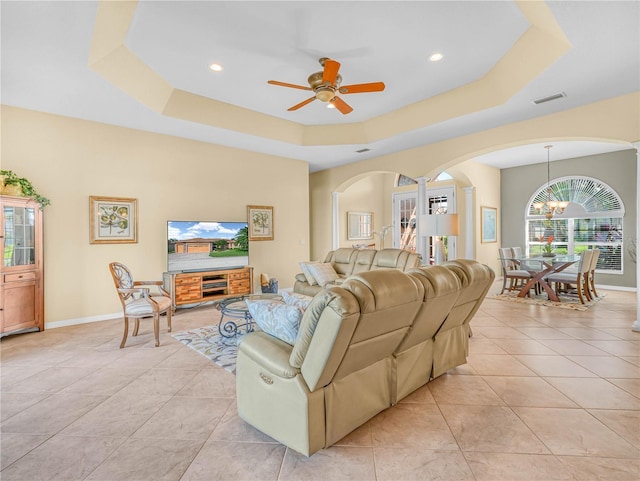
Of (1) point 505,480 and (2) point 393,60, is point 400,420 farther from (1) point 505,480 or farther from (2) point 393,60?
(2) point 393,60

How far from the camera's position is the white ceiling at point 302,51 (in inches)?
106

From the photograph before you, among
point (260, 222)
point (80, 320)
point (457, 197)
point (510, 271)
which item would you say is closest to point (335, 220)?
point (260, 222)

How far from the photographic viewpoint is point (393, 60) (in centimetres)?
361

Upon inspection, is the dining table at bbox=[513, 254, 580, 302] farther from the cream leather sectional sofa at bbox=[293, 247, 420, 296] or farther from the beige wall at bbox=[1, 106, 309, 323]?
the beige wall at bbox=[1, 106, 309, 323]

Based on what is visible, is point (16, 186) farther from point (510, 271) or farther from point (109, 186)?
point (510, 271)

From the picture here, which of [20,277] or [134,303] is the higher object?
[20,277]

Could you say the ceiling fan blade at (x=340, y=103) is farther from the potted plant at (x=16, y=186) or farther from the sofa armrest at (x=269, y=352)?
the potted plant at (x=16, y=186)

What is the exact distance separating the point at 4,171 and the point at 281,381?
4.37 meters

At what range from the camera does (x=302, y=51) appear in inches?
134

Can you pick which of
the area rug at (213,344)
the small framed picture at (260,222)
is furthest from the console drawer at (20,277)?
the small framed picture at (260,222)

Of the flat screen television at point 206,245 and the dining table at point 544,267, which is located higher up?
the flat screen television at point 206,245

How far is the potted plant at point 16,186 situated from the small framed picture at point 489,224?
28.1 ft

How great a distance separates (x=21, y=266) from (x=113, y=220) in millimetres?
1220

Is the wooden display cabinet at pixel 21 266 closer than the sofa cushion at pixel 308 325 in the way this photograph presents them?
No
